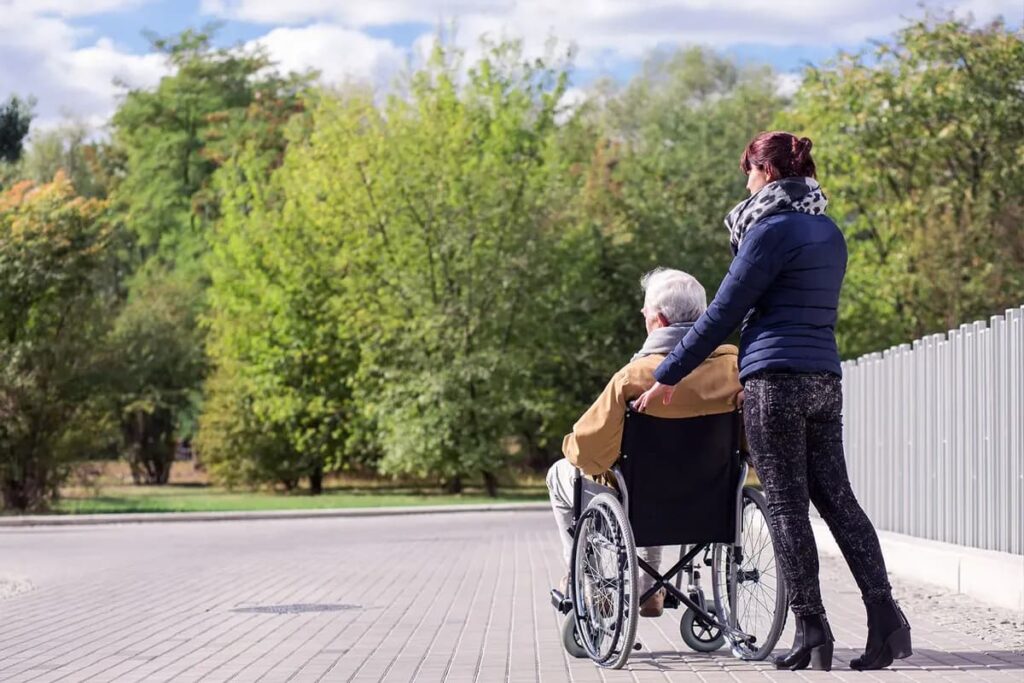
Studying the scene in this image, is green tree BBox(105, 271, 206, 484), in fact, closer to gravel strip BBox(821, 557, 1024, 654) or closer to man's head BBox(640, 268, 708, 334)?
gravel strip BBox(821, 557, 1024, 654)

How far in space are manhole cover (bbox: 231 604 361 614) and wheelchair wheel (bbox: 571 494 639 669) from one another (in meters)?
→ 3.53

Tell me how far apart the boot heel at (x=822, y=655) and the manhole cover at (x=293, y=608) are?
15.4 ft

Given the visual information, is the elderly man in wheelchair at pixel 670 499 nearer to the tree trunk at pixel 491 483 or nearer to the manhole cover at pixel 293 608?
the manhole cover at pixel 293 608

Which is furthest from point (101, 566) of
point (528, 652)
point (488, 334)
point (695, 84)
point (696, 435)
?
point (695, 84)

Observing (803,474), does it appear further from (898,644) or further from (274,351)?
(274,351)

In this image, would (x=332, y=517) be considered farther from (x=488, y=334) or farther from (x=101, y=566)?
(x=101, y=566)

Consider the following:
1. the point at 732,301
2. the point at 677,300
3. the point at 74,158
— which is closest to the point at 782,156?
the point at 732,301

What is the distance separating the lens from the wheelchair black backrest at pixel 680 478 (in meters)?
7.91

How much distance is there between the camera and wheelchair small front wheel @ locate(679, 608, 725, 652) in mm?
8633

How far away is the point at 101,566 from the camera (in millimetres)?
17141

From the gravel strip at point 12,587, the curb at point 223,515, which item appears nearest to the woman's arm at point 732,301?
the gravel strip at point 12,587

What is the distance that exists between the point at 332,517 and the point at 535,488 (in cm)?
1664

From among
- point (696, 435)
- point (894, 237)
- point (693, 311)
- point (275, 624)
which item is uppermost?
point (894, 237)

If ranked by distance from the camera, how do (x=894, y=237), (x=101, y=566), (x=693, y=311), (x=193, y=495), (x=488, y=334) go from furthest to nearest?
(x=193, y=495), (x=894, y=237), (x=488, y=334), (x=101, y=566), (x=693, y=311)
